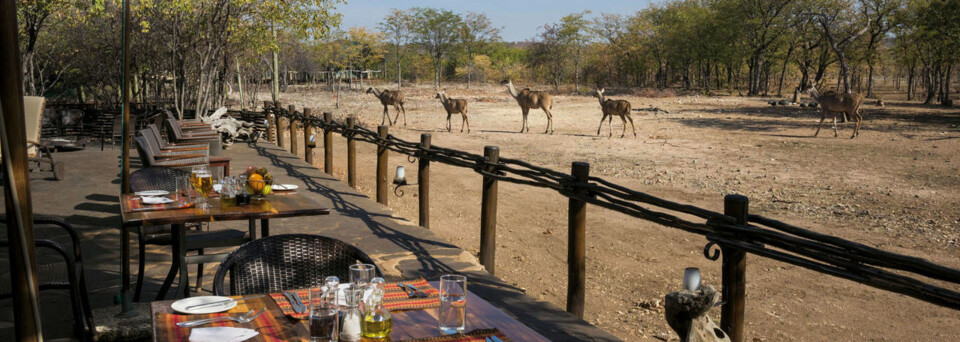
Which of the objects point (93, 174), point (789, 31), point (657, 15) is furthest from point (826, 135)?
point (657, 15)

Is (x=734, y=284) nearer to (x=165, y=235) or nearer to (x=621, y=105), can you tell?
(x=165, y=235)

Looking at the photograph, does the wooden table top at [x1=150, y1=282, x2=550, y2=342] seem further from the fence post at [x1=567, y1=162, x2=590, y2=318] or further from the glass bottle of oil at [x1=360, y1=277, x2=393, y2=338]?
the fence post at [x1=567, y1=162, x2=590, y2=318]

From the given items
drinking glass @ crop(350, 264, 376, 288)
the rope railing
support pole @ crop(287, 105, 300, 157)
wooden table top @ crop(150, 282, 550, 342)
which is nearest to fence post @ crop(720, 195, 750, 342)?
the rope railing

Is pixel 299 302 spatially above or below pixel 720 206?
above

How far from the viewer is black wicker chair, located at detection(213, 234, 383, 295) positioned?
281 cm

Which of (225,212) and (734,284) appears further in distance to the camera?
(225,212)

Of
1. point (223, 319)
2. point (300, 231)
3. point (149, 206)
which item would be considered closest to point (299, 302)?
point (223, 319)

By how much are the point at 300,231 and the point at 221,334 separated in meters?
4.23

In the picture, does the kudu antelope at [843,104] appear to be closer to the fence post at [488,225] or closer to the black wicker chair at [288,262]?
the fence post at [488,225]

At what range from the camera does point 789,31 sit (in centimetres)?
4597

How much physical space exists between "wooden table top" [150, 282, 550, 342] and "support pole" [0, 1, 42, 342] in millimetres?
405

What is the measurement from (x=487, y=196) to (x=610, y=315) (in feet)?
A: 4.53

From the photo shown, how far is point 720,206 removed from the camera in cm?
1087

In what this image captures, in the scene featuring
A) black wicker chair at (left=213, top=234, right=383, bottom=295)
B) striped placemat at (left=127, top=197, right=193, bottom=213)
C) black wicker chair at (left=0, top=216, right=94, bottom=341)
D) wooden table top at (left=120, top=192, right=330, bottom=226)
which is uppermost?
striped placemat at (left=127, top=197, right=193, bottom=213)
